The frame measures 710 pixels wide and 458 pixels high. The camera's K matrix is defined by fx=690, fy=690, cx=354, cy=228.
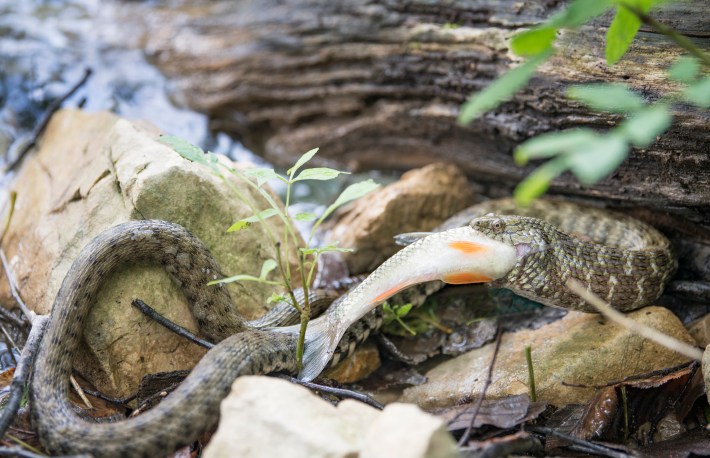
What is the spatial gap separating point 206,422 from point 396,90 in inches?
153

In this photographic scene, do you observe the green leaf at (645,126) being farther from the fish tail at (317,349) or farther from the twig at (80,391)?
the twig at (80,391)

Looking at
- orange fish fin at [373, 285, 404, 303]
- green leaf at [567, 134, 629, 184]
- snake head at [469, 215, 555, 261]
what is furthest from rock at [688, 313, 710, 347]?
green leaf at [567, 134, 629, 184]

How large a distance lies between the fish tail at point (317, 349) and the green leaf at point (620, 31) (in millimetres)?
2059

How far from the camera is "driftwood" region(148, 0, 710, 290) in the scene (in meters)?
4.39

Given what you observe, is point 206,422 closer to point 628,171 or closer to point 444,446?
point 444,446

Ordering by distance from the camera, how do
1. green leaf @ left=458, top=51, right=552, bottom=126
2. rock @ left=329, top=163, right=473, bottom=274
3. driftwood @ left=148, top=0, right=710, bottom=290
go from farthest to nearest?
rock @ left=329, top=163, right=473, bottom=274 → driftwood @ left=148, top=0, right=710, bottom=290 → green leaf @ left=458, top=51, right=552, bottom=126

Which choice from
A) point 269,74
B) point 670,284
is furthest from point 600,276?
point 269,74

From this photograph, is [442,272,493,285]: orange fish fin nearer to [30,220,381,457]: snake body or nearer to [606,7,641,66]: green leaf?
[30,220,381,457]: snake body

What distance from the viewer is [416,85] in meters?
6.14

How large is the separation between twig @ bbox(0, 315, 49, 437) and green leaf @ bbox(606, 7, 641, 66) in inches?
121

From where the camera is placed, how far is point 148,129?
515cm

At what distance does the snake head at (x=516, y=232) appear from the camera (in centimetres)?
397

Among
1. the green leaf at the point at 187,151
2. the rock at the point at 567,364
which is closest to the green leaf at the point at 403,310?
the rock at the point at 567,364

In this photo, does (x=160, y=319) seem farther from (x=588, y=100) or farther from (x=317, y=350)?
(x=588, y=100)
